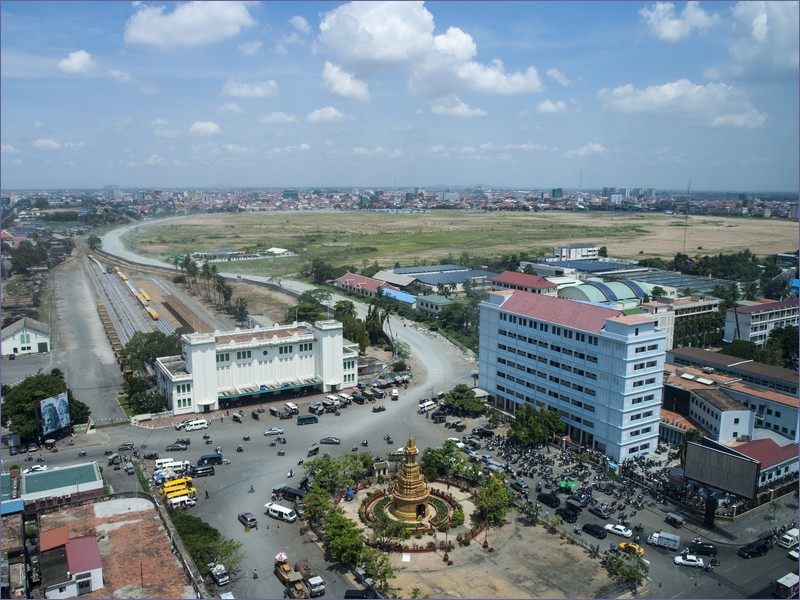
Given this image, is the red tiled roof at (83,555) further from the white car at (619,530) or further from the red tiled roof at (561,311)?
the red tiled roof at (561,311)

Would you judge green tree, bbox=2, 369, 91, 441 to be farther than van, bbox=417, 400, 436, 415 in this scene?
No

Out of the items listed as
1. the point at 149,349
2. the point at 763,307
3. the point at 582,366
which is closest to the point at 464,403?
the point at 582,366

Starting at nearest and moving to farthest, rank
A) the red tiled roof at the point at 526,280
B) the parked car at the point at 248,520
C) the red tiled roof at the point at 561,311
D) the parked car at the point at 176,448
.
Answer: the parked car at the point at 248,520
the parked car at the point at 176,448
the red tiled roof at the point at 561,311
the red tiled roof at the point at 526,280

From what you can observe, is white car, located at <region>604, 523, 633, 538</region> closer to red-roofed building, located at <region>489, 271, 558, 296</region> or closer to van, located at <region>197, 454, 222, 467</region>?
A: van, located at <region>197, 454, 222, 467</region>

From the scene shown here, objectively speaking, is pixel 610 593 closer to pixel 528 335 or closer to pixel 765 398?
pixel 528 335

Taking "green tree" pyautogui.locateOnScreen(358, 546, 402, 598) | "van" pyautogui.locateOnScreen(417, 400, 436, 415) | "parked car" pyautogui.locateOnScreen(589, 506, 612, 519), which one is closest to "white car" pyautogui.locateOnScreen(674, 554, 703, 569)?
"parked car" pyautogui.locateOnScreen(589, 506, 612, 519)

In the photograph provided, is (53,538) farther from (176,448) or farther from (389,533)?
(176,448)

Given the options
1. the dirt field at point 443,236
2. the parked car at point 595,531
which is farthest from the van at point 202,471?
the dirt field at point 443,236
